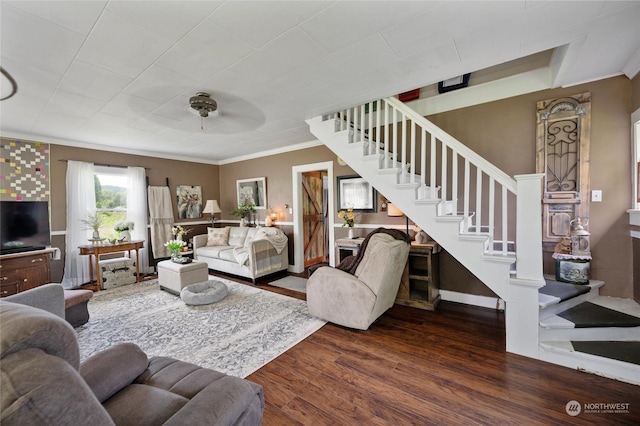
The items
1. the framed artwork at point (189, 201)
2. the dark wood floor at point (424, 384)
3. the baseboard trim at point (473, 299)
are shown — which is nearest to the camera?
the dark wood floor at point (424, 384)

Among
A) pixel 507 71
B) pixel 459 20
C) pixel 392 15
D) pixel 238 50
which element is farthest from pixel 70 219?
pixel 507 71

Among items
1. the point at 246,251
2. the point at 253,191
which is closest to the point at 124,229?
the point at 246,251

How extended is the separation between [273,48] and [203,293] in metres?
3.15

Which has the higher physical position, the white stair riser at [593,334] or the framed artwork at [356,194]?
the framed artwork at [356,194]

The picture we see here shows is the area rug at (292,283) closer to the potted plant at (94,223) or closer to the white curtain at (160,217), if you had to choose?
the white curtain at (160,217)

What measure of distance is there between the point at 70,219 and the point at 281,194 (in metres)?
3.70

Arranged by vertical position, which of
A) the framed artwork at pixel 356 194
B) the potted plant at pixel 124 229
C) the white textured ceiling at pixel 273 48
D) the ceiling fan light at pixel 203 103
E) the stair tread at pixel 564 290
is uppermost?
the white textured ceiling at pixel 273 48

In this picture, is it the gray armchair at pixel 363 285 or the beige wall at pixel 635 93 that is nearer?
the beige wall at pixel 635 93

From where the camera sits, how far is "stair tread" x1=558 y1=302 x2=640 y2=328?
210 centimetres

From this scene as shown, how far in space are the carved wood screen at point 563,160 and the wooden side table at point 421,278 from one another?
1.23 metres

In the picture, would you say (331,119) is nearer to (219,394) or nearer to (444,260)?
(444,260)

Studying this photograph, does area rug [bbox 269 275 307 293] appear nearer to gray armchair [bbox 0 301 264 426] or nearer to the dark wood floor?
the dark wood floor

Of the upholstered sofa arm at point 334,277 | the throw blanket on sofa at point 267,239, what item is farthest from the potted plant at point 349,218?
the upholstered sofa arm at point 334,277

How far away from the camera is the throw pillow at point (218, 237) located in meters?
5.50
